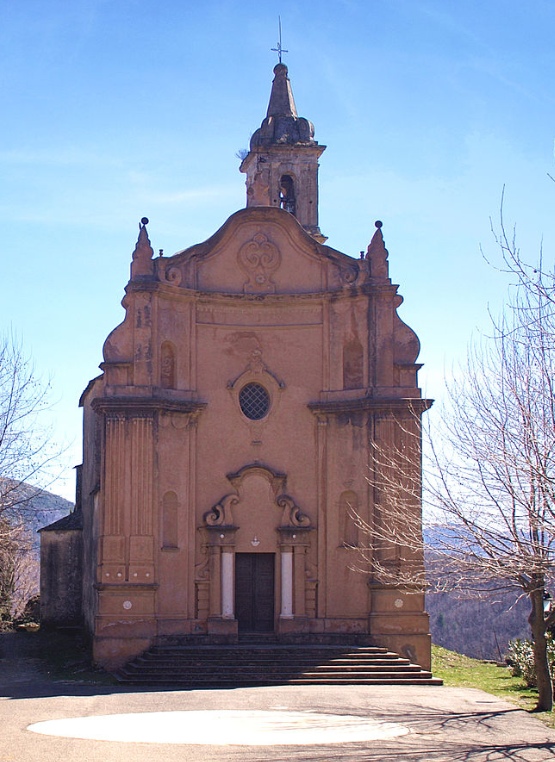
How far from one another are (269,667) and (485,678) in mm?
5653

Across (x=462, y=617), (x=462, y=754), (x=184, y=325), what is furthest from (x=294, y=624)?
(x=462, y=617)

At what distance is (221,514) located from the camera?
90.1 feet

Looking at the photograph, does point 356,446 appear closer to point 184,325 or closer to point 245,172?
point 184,325

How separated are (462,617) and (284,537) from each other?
52.0 m

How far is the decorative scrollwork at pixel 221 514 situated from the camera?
27.4 meters

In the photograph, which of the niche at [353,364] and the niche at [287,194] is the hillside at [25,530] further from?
the niche at [287,194]

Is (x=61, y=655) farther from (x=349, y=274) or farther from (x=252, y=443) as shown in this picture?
(x=349, y=274)

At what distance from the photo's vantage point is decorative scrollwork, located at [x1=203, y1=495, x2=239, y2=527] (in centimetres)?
2742

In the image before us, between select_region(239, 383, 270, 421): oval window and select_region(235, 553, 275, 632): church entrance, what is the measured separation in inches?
142

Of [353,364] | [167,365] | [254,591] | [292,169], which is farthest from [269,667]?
[292,169]

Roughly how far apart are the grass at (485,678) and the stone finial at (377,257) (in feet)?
33.4

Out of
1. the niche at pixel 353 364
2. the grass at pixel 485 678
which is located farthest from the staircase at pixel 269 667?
the niche at pixel 353 364

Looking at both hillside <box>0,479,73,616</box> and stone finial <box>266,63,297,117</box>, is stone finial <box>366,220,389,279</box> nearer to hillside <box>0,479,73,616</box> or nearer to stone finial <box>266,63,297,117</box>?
stone finial <box>266,63,297,117</box>

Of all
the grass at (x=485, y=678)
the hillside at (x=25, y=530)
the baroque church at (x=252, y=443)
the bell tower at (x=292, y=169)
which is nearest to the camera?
the grass at (x=485, y=678)
